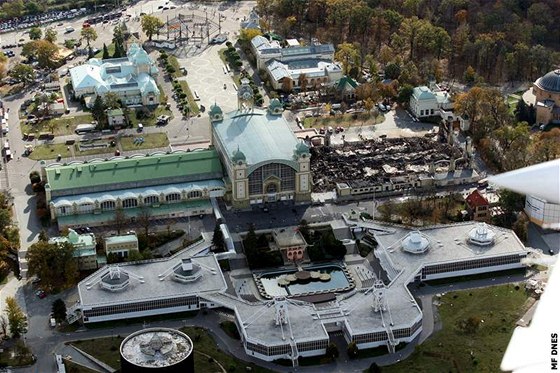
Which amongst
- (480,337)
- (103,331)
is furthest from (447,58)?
(103,331)

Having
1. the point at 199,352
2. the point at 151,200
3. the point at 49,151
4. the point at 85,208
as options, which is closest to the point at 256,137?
the point at 151,200

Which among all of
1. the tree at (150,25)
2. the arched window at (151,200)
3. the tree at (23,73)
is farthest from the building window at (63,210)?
the tree at (150,25)

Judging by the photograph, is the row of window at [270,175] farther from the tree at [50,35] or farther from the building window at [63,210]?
the tree at [50,35]

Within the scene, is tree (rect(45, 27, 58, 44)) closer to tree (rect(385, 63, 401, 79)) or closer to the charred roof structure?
tree (rect(385, 63, 401, 79))

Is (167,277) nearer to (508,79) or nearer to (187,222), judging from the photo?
(187,222)

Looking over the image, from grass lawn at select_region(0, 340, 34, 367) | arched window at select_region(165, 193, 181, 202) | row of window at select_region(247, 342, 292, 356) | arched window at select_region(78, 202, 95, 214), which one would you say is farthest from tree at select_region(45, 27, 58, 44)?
row of window at select_region(247, 342, 292, 356)

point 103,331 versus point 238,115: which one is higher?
point 238,115
